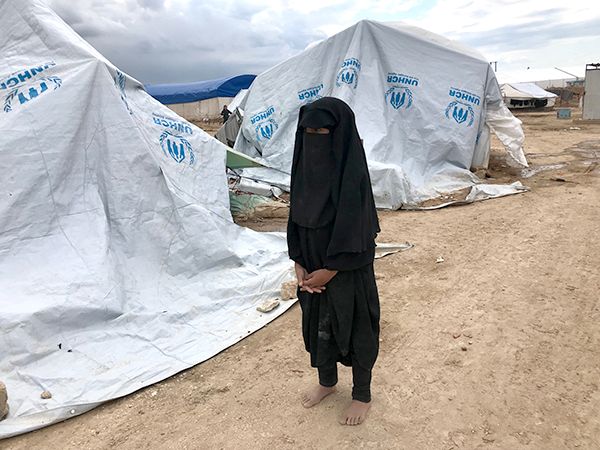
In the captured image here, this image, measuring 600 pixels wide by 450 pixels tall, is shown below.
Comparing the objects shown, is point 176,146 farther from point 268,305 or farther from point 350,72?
point 350,72

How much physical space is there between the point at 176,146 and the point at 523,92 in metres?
30.0

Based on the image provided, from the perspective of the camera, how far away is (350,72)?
24.4 feet

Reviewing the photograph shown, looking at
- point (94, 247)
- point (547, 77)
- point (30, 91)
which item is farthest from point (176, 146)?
point (547, 77)

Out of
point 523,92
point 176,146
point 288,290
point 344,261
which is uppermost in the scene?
point 523,92

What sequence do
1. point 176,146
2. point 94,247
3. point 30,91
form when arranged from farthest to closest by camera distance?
point 176,146 → point 30,91 → point 94,247

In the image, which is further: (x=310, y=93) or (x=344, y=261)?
(x=310, y=93)

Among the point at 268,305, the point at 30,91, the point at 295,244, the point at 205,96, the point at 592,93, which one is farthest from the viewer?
the point at 205,96

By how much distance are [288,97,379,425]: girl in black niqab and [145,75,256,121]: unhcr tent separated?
23119 mm

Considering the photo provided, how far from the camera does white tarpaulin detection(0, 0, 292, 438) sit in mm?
2668

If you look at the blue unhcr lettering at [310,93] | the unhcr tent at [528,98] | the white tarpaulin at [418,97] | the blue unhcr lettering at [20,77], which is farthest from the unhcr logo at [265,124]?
the unhcr tent at [528,98]

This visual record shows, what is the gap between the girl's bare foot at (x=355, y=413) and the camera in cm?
203

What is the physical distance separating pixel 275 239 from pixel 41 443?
289 cm

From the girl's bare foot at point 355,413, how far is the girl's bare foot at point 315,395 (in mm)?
172

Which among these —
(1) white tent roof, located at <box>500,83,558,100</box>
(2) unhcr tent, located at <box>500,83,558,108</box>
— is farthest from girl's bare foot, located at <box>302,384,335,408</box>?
(2) unhcr tent, located at <box>500,83,558,108</box>
